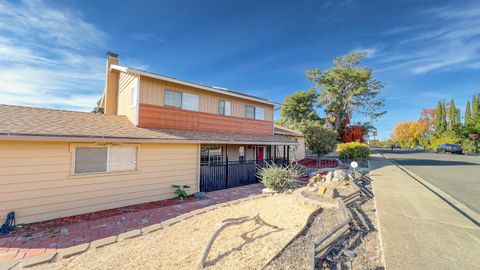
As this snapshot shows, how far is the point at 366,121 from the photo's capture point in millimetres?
32812

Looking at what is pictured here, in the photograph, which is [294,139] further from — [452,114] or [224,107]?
[452,114]

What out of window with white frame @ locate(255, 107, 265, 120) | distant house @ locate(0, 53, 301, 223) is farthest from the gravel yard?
window with white frame @ locate(255, 107, 265, 120)

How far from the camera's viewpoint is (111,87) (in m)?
11.5

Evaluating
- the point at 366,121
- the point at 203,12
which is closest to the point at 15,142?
the point at 203,12

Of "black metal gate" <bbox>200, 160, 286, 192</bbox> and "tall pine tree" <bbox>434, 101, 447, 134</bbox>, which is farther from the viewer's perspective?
"tall pine tree" <bbox>434, 101, 447, 134</bbox>

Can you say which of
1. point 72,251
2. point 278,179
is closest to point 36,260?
point 72,251

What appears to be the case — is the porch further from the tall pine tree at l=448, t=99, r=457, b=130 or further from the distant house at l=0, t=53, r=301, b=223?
the tall pine tree at l=448, t=99, r=457, b=130

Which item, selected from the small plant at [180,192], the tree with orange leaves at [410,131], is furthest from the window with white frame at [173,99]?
the tree with orange leaves at [410,131]

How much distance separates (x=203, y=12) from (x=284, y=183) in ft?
31.2

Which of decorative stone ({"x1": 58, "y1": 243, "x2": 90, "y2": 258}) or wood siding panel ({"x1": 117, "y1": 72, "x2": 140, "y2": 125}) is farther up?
wood siding panel ({"x1": 117, "y1": 72, "x2": 140, "y2": 125})

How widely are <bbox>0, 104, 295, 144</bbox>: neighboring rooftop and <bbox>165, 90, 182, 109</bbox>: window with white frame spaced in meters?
1.45

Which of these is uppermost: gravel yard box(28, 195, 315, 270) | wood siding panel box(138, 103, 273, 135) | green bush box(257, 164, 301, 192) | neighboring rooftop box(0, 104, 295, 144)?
wood siding panel box(138, 103, 273, 135)

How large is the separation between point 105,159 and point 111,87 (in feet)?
21.6

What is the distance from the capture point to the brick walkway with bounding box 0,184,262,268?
4023mm
